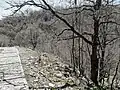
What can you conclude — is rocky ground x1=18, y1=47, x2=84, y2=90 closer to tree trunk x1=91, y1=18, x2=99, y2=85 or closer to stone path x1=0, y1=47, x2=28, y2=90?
stone path x1=0, y1=47, x2=28, y2=90

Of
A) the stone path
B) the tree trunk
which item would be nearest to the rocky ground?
the stone path

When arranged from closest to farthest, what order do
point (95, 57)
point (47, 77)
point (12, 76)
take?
point (12, 76), point (47, 77), point (95, 57)

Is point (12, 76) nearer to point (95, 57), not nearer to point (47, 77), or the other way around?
point (47, 77)

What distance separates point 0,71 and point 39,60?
1.71m

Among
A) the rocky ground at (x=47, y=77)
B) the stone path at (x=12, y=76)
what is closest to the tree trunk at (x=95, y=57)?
the rocky ground at (x=47, y=77)

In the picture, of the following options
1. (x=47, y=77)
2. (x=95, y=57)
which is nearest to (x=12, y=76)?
(x=47, y=77)

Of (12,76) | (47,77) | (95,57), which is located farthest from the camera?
(95,57)

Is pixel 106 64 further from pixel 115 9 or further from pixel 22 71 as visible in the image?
pixel 22 71

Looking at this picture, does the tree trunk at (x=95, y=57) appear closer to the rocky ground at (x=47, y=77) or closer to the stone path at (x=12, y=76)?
the rocky ground at (x=47, y=77)

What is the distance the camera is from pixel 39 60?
22.6 feet

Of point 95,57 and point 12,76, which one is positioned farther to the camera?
point 95,57

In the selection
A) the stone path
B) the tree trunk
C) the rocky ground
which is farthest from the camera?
the tree trunk

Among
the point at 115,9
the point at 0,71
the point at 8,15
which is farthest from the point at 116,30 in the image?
the point at 0,71

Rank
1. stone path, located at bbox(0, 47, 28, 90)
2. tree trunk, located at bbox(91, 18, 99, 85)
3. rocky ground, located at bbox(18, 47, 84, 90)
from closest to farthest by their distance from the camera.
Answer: stone path, located at bbox(0, 47, 28, 90)
rocky ground, located at bbox(18, 47, 84, 90)
tree trunk, located at bbox(91, 18, 99, 85)
